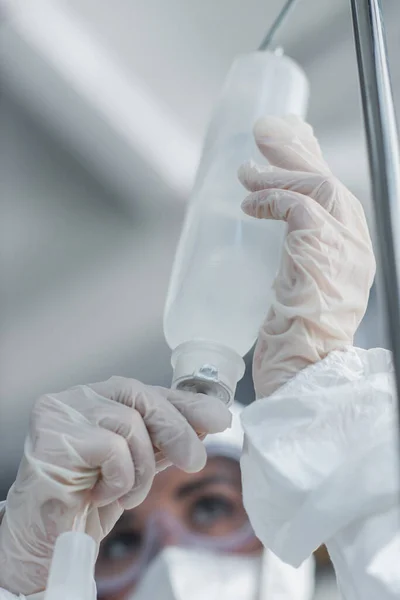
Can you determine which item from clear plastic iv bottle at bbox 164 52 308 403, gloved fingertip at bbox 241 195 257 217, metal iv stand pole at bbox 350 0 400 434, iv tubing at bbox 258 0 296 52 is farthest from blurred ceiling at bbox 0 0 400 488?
metal iv stand pole at bbox 350 0 400 434

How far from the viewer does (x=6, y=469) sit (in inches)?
76.7

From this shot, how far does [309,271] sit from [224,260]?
0.15m

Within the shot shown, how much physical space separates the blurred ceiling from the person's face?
283 mm

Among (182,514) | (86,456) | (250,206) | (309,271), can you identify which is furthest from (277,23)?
(182,514)

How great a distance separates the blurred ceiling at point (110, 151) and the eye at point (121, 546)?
32cm

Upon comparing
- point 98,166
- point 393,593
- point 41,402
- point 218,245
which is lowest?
point 393,593

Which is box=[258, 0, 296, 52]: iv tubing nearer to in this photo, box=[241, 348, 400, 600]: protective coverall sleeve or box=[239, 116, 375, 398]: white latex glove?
box=[239, 116, 375, 398]: white latex glove

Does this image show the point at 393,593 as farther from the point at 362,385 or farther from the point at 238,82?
the point at 238,82

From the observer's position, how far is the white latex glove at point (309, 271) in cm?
102

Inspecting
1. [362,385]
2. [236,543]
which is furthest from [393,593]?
[236,543]

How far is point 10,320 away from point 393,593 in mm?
1405

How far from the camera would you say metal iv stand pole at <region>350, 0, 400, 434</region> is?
1.80 feet

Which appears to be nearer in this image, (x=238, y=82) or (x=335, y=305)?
(x=335, y=305)

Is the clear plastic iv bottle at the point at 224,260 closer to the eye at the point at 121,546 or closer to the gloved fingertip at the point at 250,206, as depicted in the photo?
Answer: the gloved fingertip at the point at 250,206
